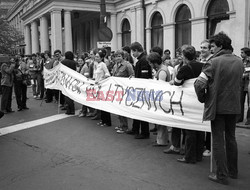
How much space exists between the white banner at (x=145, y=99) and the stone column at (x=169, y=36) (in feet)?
46.0

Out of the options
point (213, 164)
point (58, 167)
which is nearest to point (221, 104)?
point (213, 164)

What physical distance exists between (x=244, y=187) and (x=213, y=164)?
48 cm

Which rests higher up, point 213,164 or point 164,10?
point 164,10

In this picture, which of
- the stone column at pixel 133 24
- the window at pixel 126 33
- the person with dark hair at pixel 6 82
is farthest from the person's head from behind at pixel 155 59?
the window at pixel 126 33

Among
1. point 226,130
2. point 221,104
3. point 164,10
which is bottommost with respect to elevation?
point 226,130

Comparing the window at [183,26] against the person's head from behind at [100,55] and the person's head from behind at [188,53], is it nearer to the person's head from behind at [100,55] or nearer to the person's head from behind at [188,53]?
the person's head from behind at [100,55]

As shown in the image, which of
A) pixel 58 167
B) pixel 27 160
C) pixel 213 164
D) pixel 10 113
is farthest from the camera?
pixel 10 113

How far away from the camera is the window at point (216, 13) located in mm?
16797

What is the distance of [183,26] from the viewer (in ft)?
66.9

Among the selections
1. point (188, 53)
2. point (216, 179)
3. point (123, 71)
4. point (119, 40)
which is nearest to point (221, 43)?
point (188, 53)

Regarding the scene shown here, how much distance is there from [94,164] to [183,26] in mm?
17373

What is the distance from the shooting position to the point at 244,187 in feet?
12.7

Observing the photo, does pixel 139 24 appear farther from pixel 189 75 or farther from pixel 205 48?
pixel 189 75

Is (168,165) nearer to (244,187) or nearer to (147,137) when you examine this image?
(244,187)
